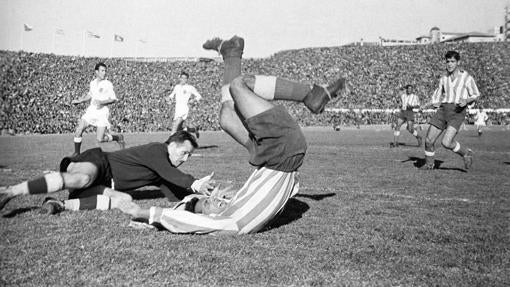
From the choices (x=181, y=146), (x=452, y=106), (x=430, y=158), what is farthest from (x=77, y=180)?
(x=452, y=106)

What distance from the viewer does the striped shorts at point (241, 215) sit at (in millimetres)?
4059

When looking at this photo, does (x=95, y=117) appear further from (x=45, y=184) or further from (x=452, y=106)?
(x=452, y=106)

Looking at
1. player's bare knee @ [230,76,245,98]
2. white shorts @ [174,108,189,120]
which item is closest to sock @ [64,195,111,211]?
player's bare knee @ [230,76,245,98]

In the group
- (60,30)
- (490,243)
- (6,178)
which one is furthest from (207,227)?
(60,30)

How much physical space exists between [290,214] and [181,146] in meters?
1.36

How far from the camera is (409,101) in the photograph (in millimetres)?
17750

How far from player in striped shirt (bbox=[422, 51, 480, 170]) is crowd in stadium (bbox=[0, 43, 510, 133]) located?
2341 centimetres

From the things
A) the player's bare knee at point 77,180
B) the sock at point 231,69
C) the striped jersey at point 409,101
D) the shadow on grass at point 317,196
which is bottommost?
the shadow on grass at point 317,196

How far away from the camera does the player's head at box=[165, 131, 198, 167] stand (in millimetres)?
5055

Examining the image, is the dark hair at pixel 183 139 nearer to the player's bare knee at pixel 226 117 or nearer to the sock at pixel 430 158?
the player's bare knee at pixel 226 117

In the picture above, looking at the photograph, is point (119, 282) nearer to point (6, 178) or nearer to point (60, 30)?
point (6, 178)

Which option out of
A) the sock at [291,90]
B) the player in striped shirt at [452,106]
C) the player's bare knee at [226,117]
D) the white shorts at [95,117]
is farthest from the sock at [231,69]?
the white shorts at [95,117]

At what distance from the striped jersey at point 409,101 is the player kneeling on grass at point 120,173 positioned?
1384 centimetres

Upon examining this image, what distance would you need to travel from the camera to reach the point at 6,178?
25.2 ft
